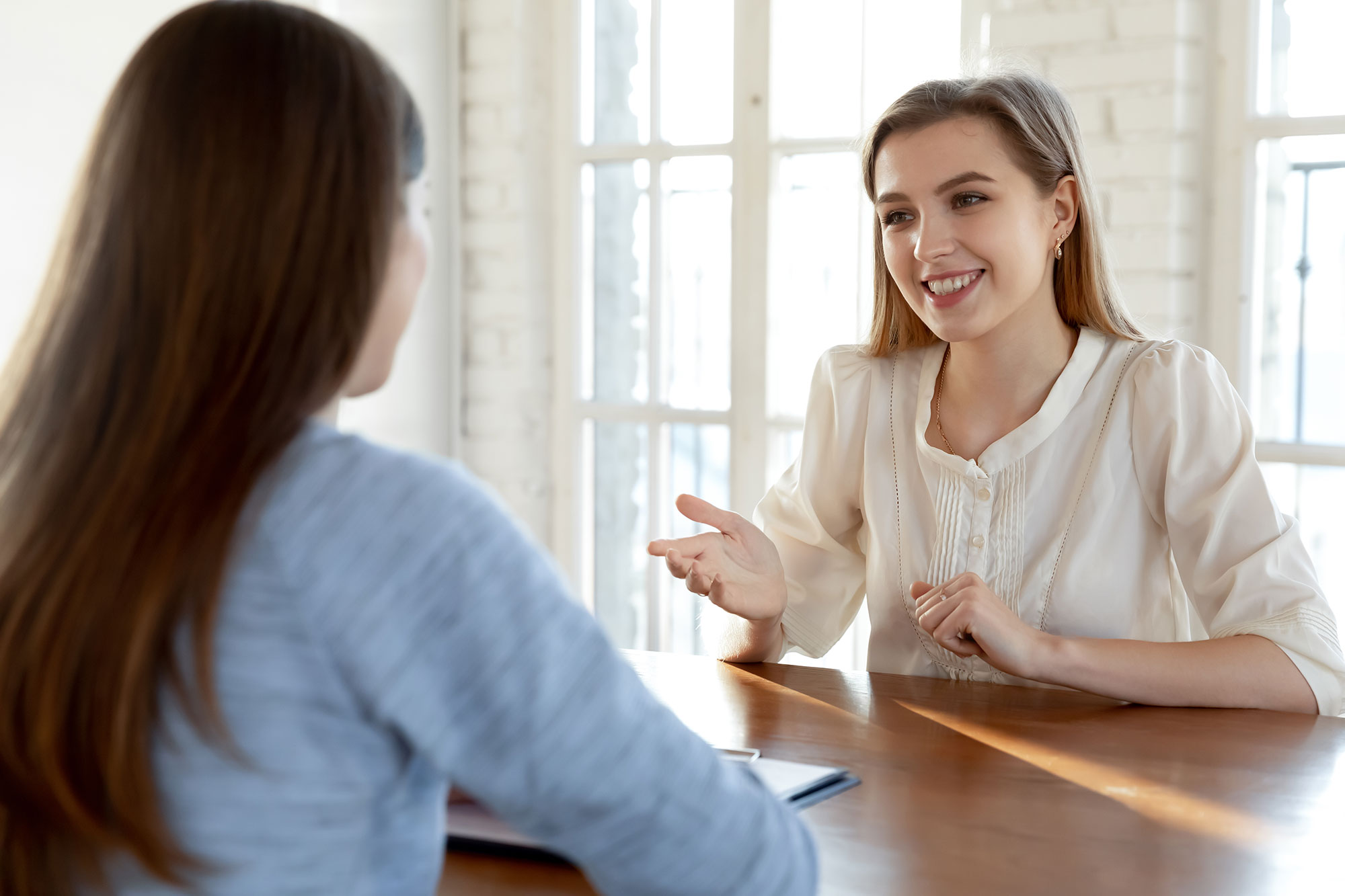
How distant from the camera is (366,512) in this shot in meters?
0.58

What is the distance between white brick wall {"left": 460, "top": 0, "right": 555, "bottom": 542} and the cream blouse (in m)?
1.64

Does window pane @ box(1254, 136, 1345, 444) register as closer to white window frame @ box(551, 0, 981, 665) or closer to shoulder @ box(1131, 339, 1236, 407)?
white window frame @ box(551, 0, 981, 665)

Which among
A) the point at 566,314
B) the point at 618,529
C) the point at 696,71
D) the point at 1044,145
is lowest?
the point at 618,529

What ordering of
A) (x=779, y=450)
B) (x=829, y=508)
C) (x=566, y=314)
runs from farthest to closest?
1. (x=566, y=314)
2. (x=779, y=450)
3. (x=829, y=508)

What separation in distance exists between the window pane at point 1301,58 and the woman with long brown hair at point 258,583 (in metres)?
2.45

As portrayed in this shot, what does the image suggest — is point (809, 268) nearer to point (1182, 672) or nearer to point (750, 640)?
point (750, 640)

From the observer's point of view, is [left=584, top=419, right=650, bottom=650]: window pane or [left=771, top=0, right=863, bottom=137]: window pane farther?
[left=584, top=419, right=650, bottom=650]: window pane

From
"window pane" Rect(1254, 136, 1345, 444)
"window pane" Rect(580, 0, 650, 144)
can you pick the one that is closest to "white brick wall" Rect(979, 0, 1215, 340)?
"window pane" Rect(1254, 136, 1345, 444)

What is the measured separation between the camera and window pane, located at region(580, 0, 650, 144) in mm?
3264

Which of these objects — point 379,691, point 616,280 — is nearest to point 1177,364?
point 379,691

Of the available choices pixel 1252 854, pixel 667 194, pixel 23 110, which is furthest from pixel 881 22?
pixel 1252 854

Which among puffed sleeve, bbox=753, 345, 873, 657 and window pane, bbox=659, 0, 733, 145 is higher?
window pane, bbox=659, 0, 733, 145

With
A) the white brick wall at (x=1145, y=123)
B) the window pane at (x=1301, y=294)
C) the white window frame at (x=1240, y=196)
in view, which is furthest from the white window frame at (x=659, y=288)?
the window pane at (x=1301, y=294)

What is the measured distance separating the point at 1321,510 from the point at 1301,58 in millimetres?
952
